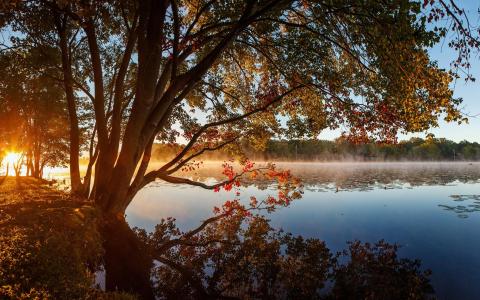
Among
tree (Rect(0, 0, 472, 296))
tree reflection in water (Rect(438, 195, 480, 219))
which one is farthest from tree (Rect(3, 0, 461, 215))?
tree reflection in water (Rect(438, 195, 480, 219))

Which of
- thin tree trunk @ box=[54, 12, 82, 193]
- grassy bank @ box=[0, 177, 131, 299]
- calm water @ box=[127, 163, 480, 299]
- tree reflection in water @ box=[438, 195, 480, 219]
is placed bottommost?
calm water @ box=[127, 163, 480, 299]

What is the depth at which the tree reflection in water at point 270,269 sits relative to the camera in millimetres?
9805

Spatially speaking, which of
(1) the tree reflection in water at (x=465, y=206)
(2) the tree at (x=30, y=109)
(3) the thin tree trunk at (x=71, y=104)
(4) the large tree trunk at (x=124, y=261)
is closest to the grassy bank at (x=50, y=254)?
(4) the large tree trunk at (x=124, y=261)

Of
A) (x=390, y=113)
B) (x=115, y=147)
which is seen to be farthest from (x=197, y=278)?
(x=390, y=113)

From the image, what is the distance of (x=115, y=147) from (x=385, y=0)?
1138 cm

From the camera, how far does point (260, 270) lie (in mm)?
11453

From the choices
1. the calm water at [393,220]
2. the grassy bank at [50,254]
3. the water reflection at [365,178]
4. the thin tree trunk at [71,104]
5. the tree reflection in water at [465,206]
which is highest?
the thin tree trunk at [71,104]

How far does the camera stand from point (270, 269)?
11570mm

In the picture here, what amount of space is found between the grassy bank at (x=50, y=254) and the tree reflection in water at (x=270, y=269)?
58.7 inches

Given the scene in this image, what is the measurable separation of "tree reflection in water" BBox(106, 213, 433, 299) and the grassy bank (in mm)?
1490

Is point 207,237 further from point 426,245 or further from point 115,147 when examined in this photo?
point 426,245

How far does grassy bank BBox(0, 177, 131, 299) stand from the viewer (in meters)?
6.02

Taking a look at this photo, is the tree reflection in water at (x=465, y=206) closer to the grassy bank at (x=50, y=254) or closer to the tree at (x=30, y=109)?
the grassy bank at (x=50, y=254)

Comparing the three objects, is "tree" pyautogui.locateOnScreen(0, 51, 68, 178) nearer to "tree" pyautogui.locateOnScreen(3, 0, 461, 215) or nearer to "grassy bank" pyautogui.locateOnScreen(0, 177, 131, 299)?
"tree" pyautogui.locateOnScreen(3, 0, 461, 215)
